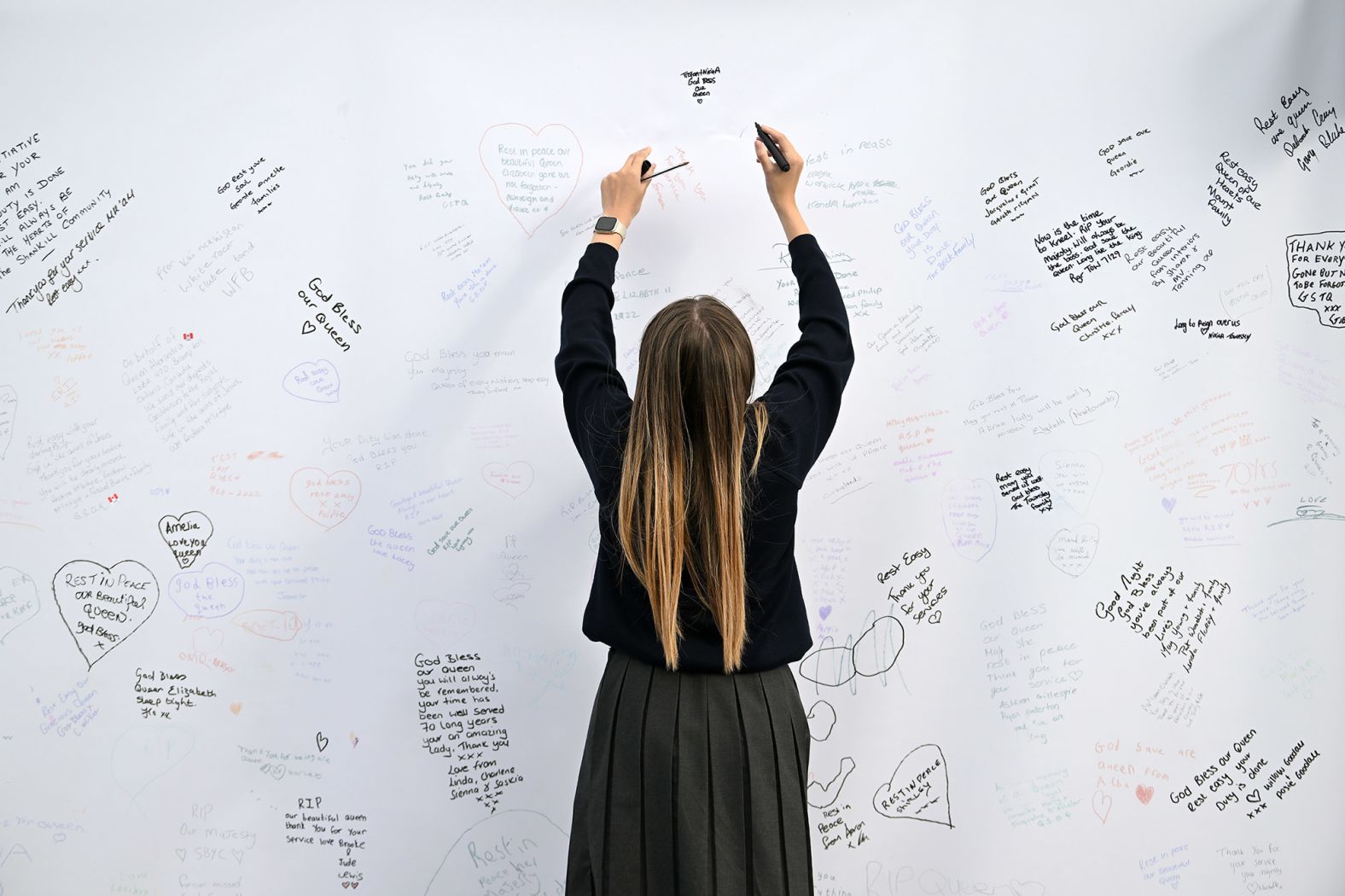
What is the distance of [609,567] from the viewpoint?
1.30 m

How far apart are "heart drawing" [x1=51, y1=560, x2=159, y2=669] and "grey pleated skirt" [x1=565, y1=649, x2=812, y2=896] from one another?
3.35 feet

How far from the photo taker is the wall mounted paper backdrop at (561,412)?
5.33ft

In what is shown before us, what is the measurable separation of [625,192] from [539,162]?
0.22 metres

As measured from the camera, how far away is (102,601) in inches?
65.7

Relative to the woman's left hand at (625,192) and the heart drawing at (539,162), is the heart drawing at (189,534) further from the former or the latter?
the woman's left hand at (625,192)

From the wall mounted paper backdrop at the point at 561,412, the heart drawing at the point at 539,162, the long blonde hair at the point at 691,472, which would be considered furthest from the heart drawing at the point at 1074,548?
the heart drawing at the point at 539,162

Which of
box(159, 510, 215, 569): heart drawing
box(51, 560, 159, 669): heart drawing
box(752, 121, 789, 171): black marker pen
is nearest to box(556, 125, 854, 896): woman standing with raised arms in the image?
box(752, 121, 789, 171): black marker pen

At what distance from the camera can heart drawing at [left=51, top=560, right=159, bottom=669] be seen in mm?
1664

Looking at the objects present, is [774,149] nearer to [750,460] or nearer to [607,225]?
[607,225]

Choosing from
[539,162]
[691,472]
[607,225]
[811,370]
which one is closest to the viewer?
[691,472]

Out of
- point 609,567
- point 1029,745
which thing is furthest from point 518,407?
point 1029,745

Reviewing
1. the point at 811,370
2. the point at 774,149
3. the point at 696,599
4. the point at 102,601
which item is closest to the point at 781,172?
the point at 774,149

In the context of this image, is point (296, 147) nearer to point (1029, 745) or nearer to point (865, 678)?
point (865, 678)

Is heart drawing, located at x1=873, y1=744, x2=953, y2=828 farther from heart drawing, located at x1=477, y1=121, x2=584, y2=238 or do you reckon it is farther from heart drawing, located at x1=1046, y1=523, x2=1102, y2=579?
heart drawing, located at x1=477, y1=121, x2=584, y2=238
